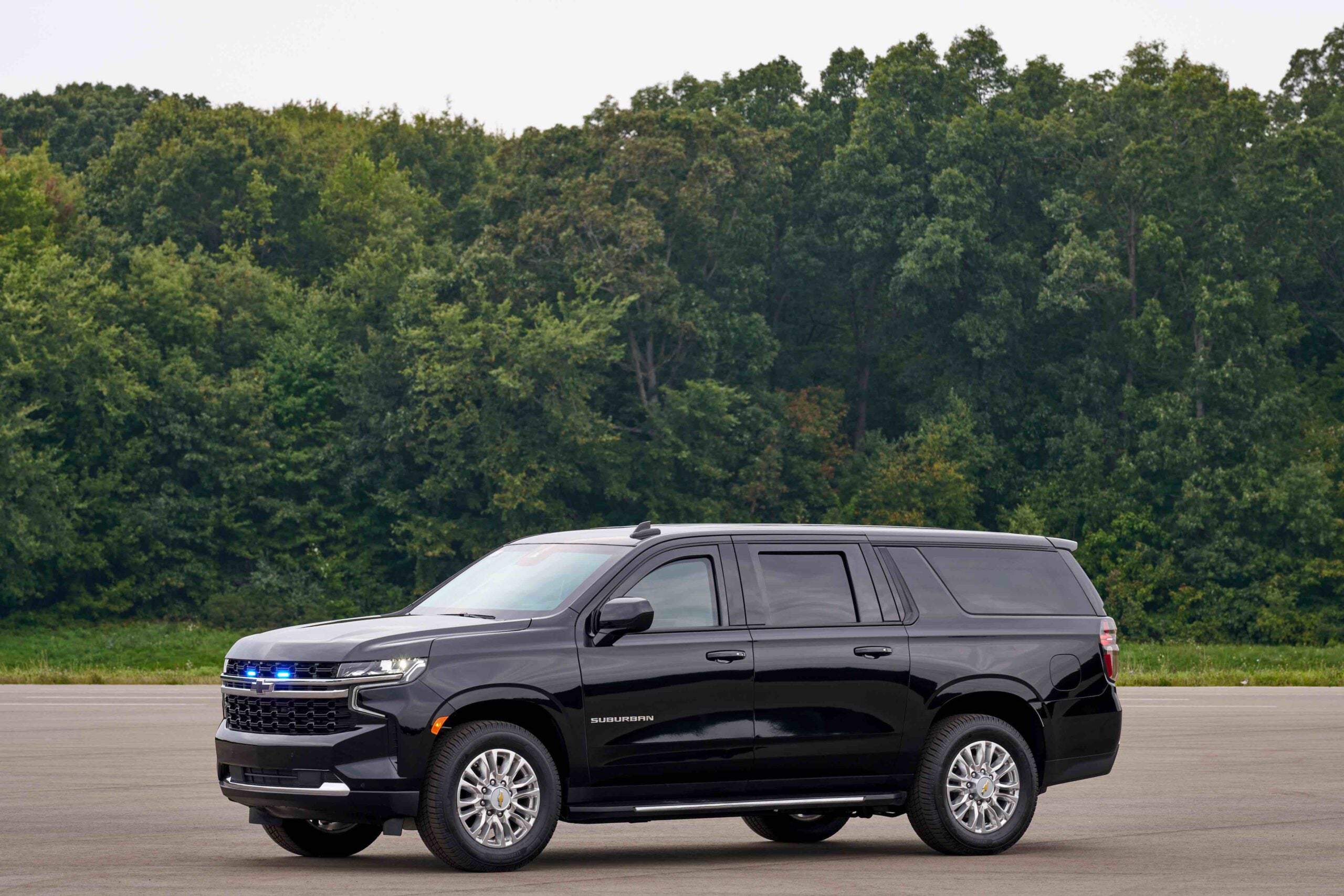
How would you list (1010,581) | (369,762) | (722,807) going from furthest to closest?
(1010,581), (722,807), (369,762)

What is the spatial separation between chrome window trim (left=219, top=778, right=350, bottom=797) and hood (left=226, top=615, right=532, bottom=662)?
66 cm

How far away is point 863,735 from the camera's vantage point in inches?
470

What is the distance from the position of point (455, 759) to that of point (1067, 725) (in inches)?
164

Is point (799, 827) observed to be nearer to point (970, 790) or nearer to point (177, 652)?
point (970, 790)

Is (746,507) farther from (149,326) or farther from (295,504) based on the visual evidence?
(149,326)

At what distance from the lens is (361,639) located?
1091 centimetres

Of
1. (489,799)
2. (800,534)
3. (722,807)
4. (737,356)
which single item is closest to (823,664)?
(800,534)

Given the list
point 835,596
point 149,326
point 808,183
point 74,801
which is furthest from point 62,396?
point 835,596

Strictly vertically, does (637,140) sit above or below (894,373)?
above

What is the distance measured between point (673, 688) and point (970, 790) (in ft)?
7.26

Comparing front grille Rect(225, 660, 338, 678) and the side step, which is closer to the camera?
front grille Rect(225, 660, 338, 678)

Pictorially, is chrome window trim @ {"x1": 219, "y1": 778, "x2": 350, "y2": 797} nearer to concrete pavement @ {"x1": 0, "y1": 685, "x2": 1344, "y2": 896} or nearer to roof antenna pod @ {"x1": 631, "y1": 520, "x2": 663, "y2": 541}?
concrete pavement @ {"x1": 0, "y1": 685, "x2": 1344, "y2": 896}

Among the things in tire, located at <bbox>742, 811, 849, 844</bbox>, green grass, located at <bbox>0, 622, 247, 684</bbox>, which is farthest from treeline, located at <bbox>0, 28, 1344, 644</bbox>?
tire, located at <bbox>742, 811, 849, 844</bbox>

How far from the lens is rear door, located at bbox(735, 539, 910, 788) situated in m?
11.6
